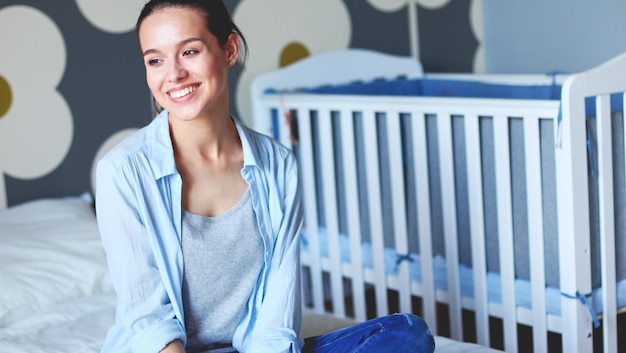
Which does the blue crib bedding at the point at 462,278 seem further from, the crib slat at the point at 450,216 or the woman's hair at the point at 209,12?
the woman's hair at the point at 209,12

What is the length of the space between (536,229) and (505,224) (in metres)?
0.08

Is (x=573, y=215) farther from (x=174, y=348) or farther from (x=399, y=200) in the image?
(x=174, y=348)

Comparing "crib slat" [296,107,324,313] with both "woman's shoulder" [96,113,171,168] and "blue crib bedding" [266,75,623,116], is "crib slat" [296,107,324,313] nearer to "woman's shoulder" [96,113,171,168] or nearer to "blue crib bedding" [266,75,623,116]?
"blue crib bedding" [266,75,623,116]

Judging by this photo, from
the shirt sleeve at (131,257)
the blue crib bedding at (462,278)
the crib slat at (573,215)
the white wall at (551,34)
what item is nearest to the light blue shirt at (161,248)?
the shirt sleeve at (131,257)

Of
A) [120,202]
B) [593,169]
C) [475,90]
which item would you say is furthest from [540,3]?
[120,202]

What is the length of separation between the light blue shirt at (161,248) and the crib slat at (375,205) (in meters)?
0.80

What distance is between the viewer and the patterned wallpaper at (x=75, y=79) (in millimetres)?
2275

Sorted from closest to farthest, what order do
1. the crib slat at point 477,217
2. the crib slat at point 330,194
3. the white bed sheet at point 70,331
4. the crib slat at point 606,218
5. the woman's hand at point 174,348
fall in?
the woman's hand at point 174,348 < the white bed sheet at point 70,331 < the crib slat at point 606,218 < the crib slat at point 477,217 < the crib slat at point 330,194

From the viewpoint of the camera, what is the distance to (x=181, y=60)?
1.38 meters

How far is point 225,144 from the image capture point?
1494 millimetres

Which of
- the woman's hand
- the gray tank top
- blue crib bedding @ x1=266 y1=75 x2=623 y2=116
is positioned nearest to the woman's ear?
the gray tank top

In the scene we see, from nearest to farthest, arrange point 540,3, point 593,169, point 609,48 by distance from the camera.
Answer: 1. point 593,169
2. point 609,48
3. point 540,3

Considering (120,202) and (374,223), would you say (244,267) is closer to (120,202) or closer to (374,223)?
(120,202)

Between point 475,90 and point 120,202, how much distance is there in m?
1.49
